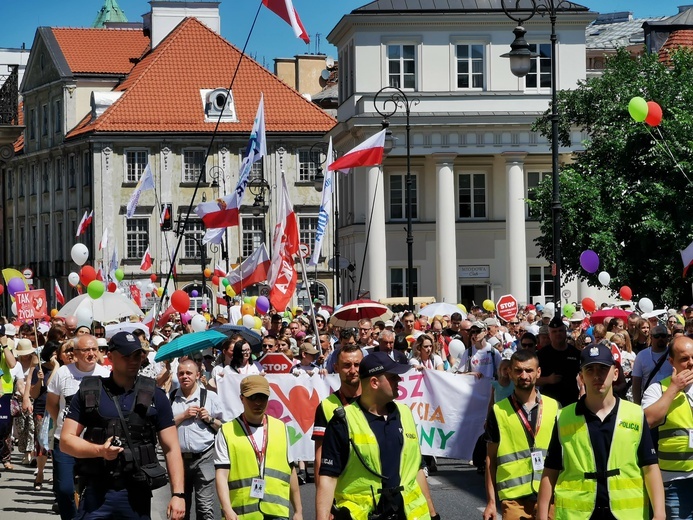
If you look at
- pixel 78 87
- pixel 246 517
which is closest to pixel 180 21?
pixel 78 87

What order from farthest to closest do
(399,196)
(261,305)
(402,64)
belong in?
(399,196) → (402,64) → (261,305)

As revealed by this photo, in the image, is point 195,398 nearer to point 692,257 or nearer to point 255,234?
point 692,257

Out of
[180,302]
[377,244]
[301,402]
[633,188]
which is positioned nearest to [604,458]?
[301,402]

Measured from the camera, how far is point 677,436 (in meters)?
9.62

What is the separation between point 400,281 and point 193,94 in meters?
21.4

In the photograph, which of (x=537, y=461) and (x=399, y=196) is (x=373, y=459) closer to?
(x=537, y=461)

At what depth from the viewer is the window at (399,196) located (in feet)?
206

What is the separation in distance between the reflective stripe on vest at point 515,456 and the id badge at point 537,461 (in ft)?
0.07

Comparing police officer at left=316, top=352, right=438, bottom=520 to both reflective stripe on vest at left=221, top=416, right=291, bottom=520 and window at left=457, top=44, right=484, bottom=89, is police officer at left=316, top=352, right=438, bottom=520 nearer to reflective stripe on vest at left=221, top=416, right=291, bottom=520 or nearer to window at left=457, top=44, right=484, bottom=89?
reflective stripe on vest at left=221, top=416, right=291, bottom=520

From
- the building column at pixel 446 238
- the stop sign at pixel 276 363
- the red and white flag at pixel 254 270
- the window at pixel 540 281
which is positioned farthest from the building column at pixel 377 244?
the stop sign at pixel 276 363

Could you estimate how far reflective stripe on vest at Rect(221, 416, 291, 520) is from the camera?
937 centimetres

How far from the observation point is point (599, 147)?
1905 inches

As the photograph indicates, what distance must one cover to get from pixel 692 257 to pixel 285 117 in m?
53.6

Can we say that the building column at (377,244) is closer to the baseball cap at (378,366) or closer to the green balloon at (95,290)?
the green balloon at (95,290)
